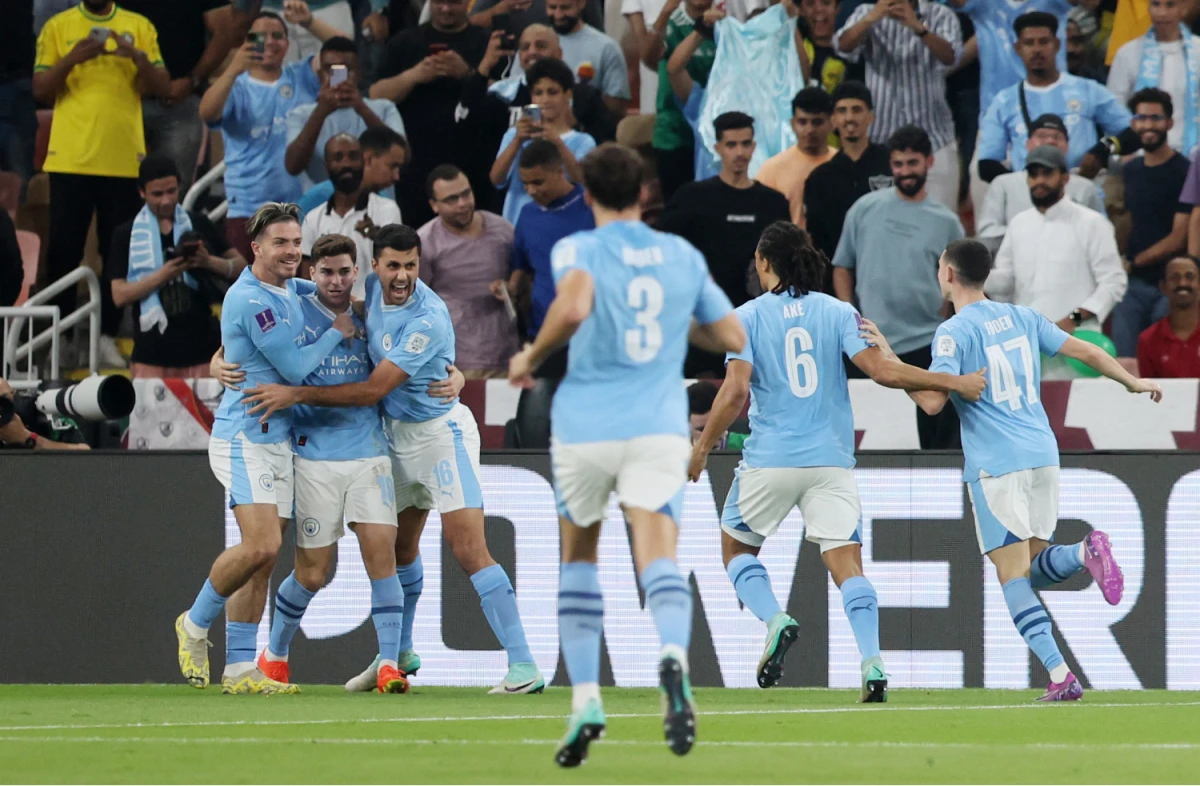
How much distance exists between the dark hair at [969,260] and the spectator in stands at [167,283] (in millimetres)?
5771

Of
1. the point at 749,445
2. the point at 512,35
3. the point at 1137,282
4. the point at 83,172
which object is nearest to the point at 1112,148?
the point at 1137,282

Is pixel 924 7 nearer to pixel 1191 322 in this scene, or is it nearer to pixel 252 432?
pixel 1191 322

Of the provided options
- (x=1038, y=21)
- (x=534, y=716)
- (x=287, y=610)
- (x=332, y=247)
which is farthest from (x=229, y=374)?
(x=1038, y=21)

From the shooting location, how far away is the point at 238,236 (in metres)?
13.5

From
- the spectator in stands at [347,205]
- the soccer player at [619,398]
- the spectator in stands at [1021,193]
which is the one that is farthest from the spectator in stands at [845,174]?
the soccer player at [619,398]

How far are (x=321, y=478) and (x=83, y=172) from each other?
18.4 ft

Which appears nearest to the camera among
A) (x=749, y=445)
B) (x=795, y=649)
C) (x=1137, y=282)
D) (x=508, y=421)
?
(x=749, y=445)

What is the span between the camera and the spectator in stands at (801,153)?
40.9ft

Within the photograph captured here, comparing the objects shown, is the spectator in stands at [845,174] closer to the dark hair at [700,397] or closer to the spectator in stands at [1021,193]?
the spectator in stands at [1021,193]

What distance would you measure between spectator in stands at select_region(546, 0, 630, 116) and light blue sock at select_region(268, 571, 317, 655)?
5.63 meters

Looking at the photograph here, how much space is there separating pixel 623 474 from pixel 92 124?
8.81 metres

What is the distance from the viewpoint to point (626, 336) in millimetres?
5922

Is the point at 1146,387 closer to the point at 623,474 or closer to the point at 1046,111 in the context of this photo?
the point at 623,474

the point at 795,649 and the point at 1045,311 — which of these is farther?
the point at 1045,311
